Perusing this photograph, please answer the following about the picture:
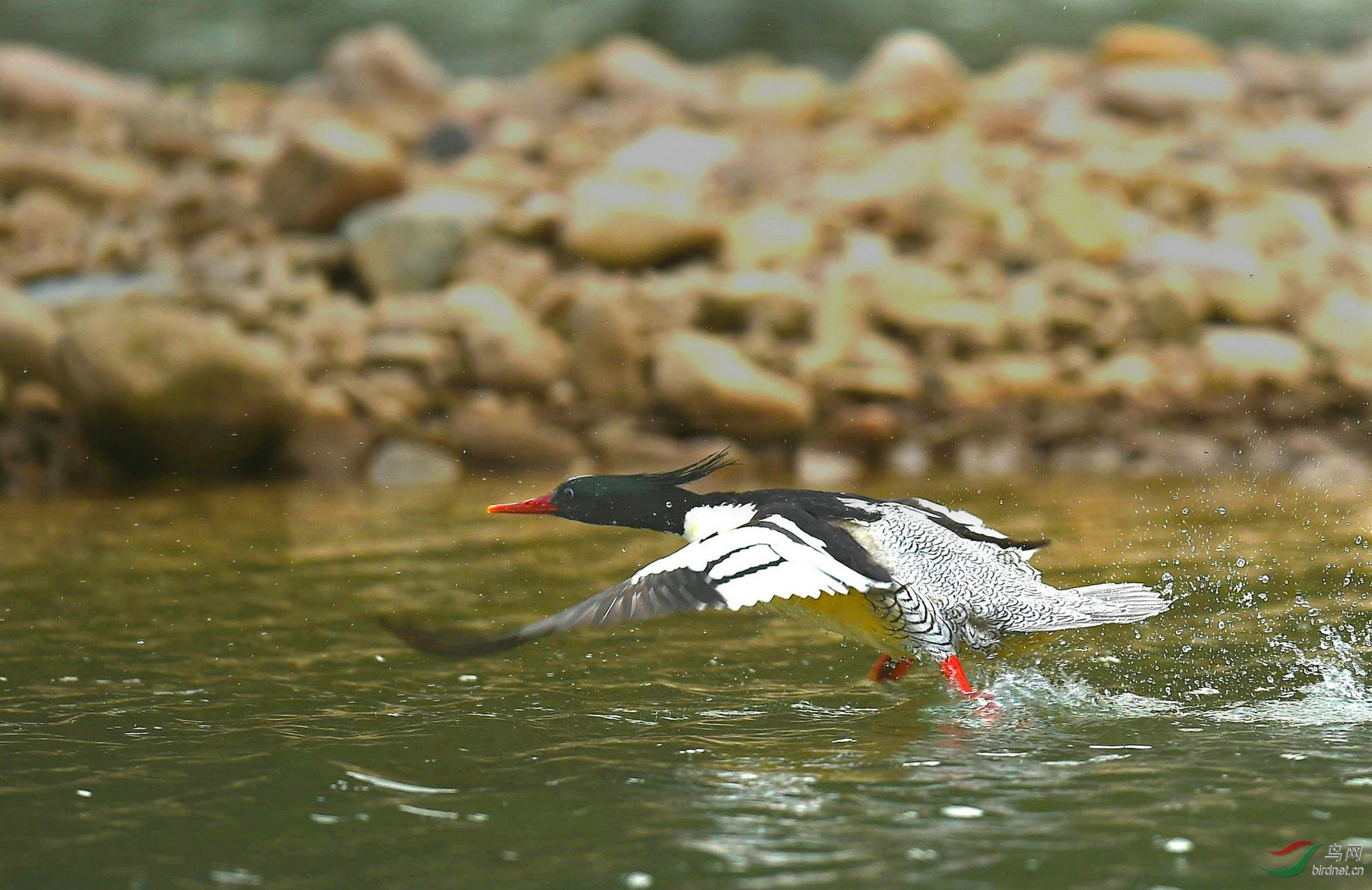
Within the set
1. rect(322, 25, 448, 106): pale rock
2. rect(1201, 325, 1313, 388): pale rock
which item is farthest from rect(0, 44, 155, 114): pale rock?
rect(1201, 325, 1313, 388): pale rock

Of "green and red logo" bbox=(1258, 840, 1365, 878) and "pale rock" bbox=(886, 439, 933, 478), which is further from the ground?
"pale rock" bbox=(886, 439, 933, 478)

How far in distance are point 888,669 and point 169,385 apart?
747cm

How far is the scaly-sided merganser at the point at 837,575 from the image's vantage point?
4.79 m

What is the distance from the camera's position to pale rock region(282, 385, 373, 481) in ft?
39.7

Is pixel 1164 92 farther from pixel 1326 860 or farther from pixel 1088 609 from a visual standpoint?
pixel 1326 860

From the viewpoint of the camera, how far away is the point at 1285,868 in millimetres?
3582

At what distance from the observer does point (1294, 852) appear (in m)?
3.68

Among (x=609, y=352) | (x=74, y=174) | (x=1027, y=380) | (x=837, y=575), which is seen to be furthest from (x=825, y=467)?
(x=74, y=174)

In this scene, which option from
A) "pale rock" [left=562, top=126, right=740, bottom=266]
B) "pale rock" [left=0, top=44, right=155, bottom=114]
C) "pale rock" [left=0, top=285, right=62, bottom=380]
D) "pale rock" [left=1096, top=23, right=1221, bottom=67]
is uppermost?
"pale rock" [left=1096, top=23, right=1221, bottom=67]

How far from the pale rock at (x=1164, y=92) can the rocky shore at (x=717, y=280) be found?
0.05 meters

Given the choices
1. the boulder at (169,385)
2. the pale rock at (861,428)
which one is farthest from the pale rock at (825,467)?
the boulder at (169,385)

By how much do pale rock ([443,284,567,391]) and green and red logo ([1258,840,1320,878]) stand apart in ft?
31.5

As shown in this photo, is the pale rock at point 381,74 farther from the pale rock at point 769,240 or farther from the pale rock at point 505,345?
the pale rock at point 505,345

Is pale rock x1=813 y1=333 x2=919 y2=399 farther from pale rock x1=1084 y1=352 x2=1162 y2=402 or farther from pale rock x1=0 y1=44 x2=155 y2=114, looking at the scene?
pale rock x1=0 y1=44 x2=155 y2=114
